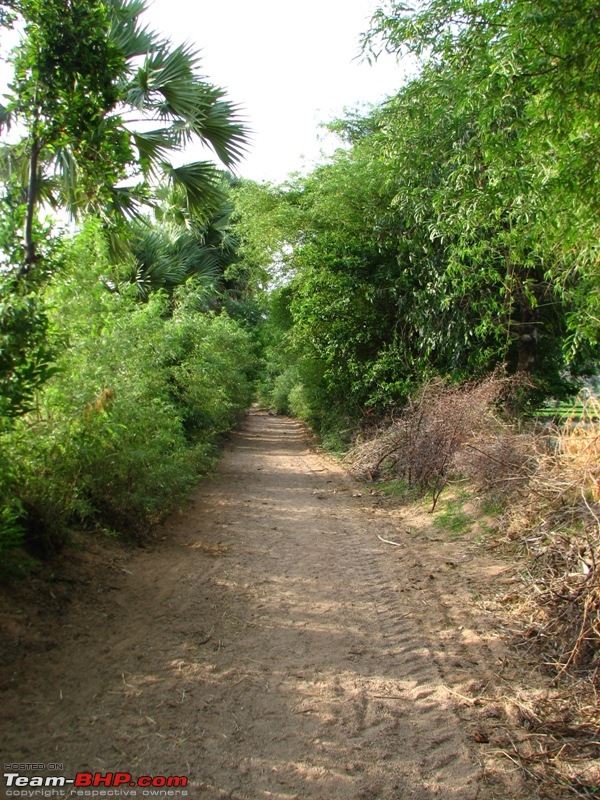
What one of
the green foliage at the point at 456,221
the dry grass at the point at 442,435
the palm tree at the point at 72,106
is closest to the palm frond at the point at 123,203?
the palm tree at the point at 72,106

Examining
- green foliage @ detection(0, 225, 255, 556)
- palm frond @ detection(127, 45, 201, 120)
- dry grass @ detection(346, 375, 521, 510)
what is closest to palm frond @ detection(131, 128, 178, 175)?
palm frond @ detection(127, 45, 201, 120)

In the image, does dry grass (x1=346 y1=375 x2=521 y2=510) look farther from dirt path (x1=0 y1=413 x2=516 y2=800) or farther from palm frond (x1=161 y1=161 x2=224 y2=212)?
palm frond (x1=161 y1=161 x2=224 y2=212)

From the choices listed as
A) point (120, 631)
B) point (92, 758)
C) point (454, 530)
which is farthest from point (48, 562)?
point (454, 530)

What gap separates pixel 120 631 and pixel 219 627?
789 mm

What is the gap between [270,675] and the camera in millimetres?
4332

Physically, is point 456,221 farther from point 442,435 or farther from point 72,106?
point 72,106

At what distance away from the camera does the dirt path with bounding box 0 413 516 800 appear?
326 centimetres

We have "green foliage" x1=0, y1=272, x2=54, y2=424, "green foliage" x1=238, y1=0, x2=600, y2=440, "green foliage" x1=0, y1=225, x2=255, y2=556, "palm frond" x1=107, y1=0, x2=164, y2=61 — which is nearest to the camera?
"green foliage" x1=0, y1=272, x2=54, y2=424

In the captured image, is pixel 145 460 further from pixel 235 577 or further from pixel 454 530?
pixel 454 530

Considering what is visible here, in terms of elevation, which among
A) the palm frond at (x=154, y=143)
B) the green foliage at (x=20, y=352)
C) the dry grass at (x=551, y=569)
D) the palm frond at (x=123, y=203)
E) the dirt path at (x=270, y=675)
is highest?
the palm frond at (x=154, y=143)

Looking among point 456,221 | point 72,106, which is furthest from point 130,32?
point 456,221

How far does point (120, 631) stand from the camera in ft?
16.3

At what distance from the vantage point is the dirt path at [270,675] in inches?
128

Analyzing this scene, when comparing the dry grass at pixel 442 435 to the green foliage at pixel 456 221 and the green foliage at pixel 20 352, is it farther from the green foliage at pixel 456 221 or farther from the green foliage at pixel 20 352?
the green foliage at pixel 20 352
